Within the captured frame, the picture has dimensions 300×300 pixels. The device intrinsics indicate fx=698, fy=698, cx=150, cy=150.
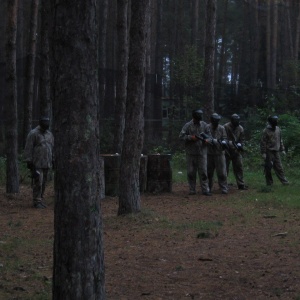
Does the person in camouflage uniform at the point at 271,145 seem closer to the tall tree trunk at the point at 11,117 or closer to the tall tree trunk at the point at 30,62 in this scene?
the tall tree trunk at the point at 11,117

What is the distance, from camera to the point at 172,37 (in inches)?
2035

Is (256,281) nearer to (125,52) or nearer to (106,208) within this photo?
(106,208)

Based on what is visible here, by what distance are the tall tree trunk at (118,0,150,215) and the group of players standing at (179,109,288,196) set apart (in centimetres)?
460

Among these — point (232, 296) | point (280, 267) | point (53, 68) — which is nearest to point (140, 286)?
point (232, 296)

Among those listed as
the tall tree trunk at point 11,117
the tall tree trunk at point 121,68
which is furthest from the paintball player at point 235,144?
the tall tree trunk at point 11,117

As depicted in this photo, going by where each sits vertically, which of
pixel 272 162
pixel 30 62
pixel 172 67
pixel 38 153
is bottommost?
pixel 272 162

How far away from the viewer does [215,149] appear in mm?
17859

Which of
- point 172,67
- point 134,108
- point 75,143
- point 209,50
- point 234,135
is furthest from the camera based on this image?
point 172,67

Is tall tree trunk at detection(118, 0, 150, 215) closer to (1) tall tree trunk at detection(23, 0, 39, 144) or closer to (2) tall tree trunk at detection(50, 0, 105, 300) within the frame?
(2) tall tree trunk at detection(50, 0, 105, 300)

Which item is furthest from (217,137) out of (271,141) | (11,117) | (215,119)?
(11,117)

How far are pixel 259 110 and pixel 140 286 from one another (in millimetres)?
24676

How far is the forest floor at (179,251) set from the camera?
25.9 ft

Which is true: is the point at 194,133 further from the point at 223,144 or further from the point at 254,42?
the point at 254,42

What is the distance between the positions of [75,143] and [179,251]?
487 centimetres
